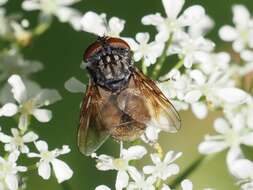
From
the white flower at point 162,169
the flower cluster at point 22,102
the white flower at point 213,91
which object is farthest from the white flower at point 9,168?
the white flower at point 213,91

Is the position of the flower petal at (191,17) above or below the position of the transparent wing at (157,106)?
above

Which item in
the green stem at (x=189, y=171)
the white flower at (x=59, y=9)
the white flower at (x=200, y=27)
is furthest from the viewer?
the white flower at (x=59, y=9)

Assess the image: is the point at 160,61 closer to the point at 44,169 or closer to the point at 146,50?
the point at 146,50

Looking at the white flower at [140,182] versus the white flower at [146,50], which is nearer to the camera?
the white flower at [140,182]

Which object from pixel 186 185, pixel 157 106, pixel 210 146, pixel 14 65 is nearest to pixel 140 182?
pixel 186 185

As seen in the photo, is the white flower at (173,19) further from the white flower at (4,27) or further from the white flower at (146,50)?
the white flower at (4,27)

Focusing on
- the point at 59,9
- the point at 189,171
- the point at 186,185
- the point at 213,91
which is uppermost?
the point at 59,9

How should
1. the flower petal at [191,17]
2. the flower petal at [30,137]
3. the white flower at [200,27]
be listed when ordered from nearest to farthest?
the flower petal at [30,137] < the flower petal at [191,17] < the white flower at [200,27]
